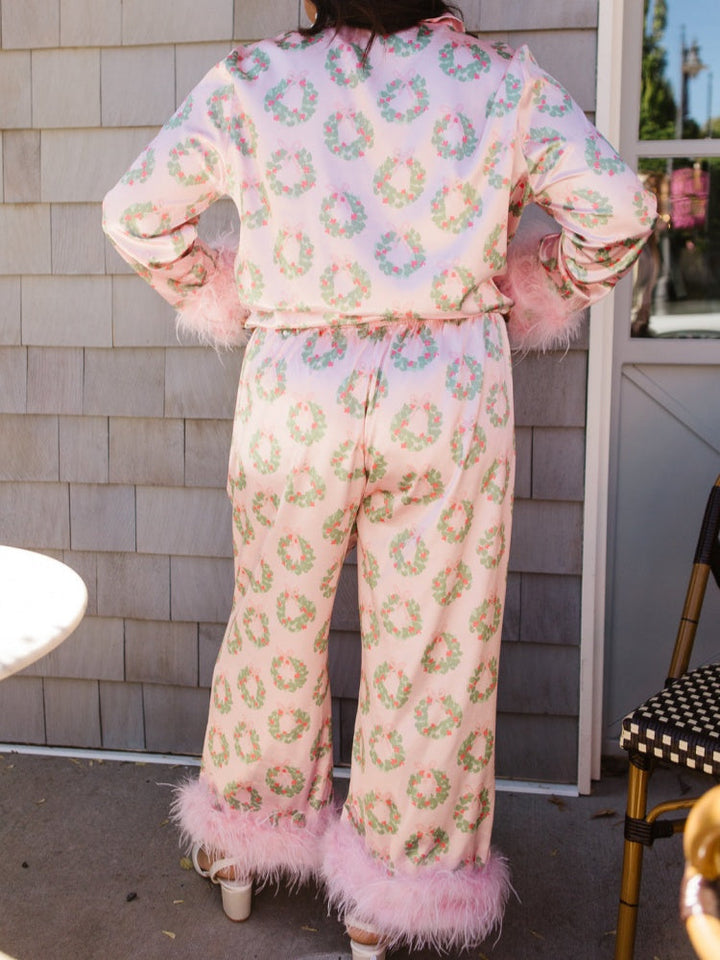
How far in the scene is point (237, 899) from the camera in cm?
196

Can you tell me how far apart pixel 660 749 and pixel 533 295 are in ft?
2.58

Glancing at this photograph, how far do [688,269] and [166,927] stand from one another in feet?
5.96

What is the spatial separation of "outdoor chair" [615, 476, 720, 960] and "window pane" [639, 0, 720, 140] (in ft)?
4.13

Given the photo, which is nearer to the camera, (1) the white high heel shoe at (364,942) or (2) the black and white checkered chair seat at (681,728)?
(2) the black and white checkered chair seat at (681,728)

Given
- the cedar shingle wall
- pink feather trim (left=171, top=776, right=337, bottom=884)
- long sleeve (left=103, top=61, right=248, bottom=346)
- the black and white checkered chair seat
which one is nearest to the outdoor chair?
the black and white checkered chair seat

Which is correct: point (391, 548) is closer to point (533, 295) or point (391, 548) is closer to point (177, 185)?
point (533, 295)

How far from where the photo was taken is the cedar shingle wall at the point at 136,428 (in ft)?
7.58

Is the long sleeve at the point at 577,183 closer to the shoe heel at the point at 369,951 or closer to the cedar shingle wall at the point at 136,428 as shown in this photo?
the cedar shingle wall at the point at 136,428

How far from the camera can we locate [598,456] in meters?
2.31

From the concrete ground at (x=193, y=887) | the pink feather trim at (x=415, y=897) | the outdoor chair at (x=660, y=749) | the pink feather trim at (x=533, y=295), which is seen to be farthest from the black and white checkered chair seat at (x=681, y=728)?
the pink feather trim at (x=533, y=295)

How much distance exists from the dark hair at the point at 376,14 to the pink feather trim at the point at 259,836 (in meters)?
1.35

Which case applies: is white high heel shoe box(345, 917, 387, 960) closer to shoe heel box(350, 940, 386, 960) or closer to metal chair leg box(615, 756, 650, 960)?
shoe heel box(350, 940, 386, 960)

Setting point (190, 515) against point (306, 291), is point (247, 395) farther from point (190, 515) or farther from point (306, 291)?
point (190, 515)

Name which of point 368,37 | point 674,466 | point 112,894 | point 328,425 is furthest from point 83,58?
point 112,894
